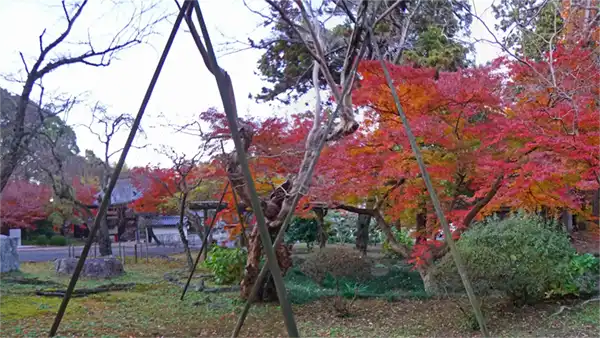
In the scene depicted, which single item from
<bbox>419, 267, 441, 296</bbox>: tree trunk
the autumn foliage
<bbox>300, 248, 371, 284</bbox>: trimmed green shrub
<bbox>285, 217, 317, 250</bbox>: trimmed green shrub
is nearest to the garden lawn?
<bbox>419, 267, 441, 296</bbox>: tree trunk

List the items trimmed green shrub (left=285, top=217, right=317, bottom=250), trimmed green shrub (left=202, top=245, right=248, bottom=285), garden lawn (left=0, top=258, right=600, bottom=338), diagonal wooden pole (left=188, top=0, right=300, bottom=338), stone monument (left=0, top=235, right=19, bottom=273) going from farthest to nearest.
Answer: trimmed green shrub (left=285, top=217, right=317, bottom=250), stone monument (left=0, top=235, right=19, bottom=273), trimmed green shrub (left=202, top=245, right=248, bottom=285), garden lawn (left=0, top=258, right=600, bottom=338), diagonal wooden pole (left=188, top=0, right=300, bottom=338)

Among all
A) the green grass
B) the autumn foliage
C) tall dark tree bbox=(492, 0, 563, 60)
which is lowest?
the green grass

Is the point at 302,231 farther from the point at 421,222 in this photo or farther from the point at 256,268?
the point at 256,268

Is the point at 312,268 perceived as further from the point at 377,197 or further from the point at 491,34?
the point at 491,34

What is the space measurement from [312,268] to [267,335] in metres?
4.40

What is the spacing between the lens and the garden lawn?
6.19 m

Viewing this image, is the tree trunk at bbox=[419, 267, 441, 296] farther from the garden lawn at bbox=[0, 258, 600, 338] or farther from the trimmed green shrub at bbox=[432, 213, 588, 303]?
the trimmed green shrub at bbox=[432, 213, 588, 303]

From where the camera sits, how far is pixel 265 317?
7152 mm

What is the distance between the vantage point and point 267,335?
6164 millimetres

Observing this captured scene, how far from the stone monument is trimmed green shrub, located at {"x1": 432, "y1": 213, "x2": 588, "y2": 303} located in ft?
33.6

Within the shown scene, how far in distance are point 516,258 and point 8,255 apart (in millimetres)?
11382

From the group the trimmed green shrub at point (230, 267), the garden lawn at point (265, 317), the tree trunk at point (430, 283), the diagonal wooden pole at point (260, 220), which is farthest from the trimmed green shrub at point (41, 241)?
the diagonal wooden pole at point (260, 220)

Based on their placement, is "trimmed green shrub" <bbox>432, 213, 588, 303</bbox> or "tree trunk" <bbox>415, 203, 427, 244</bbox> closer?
"trimmed green shrub" <bbox>432, 213, 588, 303</bbox>

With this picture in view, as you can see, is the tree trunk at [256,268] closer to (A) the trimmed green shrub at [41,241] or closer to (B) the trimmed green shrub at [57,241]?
(B) the trimmed green shrub at [57,241]
